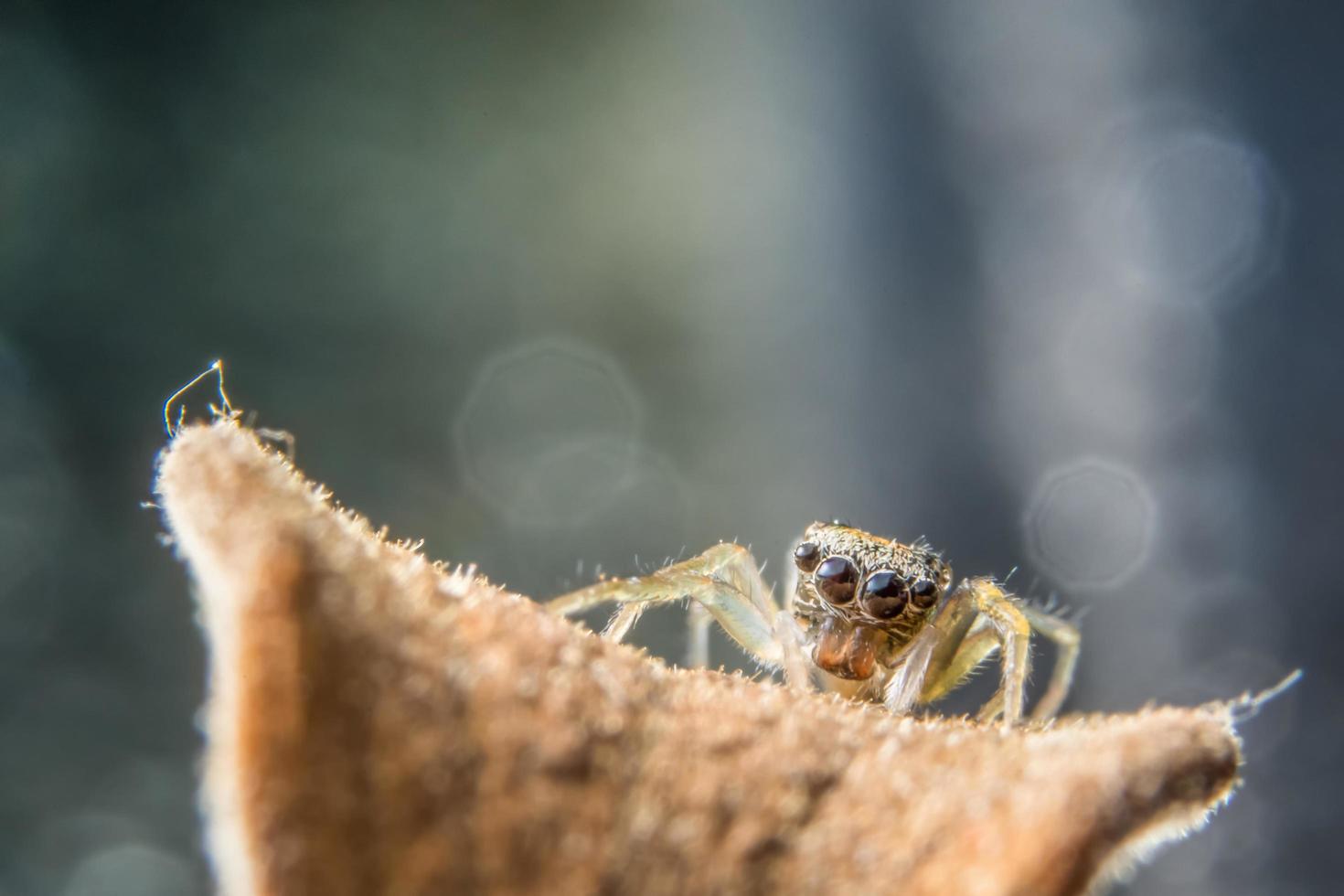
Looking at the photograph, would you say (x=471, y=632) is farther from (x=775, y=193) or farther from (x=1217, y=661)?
(x=775, y=193)

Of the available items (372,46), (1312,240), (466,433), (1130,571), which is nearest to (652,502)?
(466,433)

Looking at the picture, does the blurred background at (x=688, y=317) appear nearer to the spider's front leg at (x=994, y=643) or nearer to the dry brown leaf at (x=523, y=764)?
the spider's front leg at (x=994, y=643)

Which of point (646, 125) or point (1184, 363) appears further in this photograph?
point (646, 125)

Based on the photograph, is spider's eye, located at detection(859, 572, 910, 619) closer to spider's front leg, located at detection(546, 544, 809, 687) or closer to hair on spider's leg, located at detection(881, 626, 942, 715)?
hair on spider's leg, located at detection(881, 626, 942, 715)

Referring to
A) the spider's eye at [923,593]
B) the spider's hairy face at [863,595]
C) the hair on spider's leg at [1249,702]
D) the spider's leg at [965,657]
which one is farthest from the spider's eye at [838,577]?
the hair on spider's leg at [1249,702]

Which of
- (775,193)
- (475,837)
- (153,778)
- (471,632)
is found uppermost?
(775,193)

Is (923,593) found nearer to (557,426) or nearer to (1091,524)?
(1091,524)

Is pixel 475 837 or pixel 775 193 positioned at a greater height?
pixel 775 193
